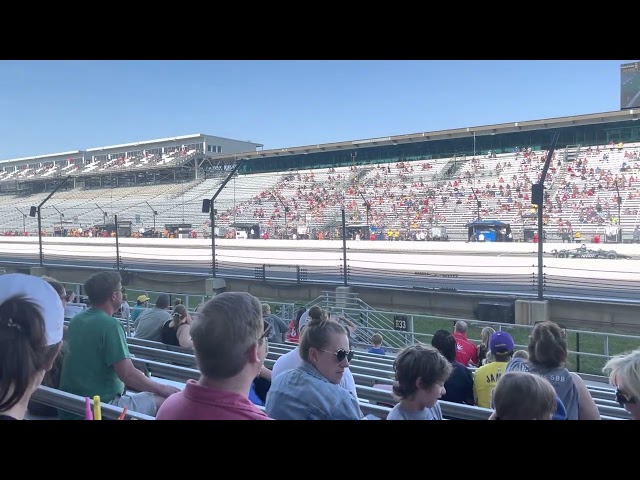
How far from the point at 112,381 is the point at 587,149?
31.9 meters

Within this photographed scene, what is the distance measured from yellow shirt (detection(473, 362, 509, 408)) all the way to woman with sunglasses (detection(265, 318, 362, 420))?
1619 mm

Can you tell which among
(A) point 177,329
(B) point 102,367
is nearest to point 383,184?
(A) point 177,329

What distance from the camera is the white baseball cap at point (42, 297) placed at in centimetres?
164

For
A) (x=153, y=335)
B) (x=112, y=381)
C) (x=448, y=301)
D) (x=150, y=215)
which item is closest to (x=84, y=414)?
(x=112, y=381)

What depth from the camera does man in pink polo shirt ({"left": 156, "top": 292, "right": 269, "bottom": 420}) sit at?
1618 mm

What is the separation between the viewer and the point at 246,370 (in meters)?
1.69

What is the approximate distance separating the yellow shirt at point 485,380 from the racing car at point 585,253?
15.1 metres

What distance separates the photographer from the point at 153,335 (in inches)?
224

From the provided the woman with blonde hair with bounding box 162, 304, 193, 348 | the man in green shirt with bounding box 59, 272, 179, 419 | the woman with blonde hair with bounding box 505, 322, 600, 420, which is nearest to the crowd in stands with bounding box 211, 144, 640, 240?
the woman with blonde hair with bounding box 162, 304, 193, 348

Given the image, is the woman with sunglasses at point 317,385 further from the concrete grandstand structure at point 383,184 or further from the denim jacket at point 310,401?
the concrete grandstand structure at point 383,184
